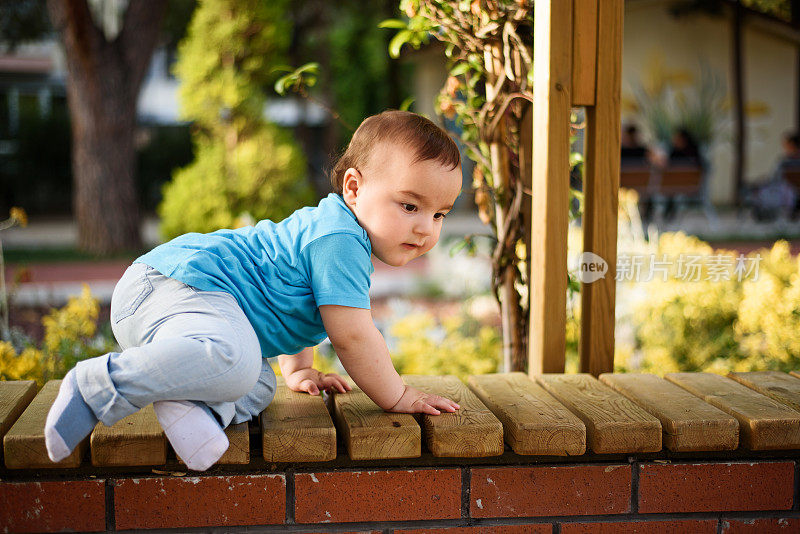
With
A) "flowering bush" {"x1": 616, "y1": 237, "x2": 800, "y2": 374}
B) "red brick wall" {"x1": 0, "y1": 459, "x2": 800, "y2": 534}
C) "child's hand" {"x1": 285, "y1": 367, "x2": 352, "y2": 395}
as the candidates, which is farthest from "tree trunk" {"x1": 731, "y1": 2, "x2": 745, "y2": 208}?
"child's hand" {"x1": 285, "y1": 367, "x2": 352, "y2": 395}

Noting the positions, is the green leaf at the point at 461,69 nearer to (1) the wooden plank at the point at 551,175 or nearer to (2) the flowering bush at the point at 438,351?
(1) the wooden plank at the point at 551,175

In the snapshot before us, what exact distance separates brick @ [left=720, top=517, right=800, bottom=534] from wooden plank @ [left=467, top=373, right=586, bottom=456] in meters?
0.43

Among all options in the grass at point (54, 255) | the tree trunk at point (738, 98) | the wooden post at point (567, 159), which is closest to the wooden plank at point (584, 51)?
the wooden post at point (567, 159)

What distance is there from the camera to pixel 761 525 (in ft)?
6.22

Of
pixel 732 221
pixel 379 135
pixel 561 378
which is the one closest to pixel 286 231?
pixel 379 135

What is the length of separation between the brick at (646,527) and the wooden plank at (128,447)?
0.94 meters

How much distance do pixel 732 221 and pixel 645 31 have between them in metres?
5.48

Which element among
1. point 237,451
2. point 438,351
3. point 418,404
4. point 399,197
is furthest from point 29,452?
point 438,351

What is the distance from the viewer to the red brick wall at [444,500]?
5.66 feet

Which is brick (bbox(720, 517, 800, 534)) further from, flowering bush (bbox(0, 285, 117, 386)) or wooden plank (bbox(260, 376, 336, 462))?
flowering bush (bbox(0, 285, 117, 386))

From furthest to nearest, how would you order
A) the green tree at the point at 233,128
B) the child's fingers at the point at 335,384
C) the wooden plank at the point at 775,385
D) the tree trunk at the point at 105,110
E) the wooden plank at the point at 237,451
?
the tree trunk at the point at 105,110, the green tree at the point at 233,128, the child's fingers at the point at 335,384, the wooden plank at the point at 775,385, the wooden plank at the point at 237,451

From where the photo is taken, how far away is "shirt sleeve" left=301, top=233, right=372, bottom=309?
1.81 metres

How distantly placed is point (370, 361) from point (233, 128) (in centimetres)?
773

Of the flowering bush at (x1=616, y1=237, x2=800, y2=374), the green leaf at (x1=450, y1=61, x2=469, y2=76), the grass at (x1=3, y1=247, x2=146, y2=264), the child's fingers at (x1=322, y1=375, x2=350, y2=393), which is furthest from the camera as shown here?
the grass at (x1=3, y1=247, x2=146, y2=264)
